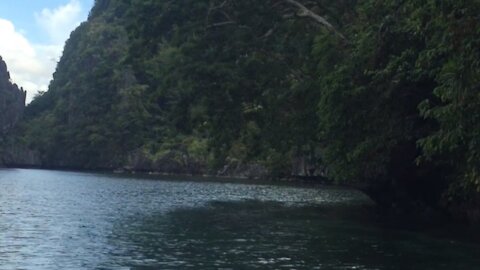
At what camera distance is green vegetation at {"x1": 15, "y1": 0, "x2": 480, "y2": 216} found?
19.2m

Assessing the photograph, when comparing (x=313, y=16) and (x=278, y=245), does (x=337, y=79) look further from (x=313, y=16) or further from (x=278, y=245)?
(x=313, y=16)

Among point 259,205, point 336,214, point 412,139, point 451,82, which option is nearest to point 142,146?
point 259,205

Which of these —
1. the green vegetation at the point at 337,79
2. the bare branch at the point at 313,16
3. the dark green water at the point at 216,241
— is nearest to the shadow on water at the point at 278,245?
the dark green water at the point at 216,241

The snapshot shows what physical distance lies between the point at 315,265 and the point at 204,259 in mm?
4321

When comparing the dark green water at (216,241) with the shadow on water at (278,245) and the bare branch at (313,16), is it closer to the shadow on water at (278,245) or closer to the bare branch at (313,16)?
the shadow on water at (278,245)

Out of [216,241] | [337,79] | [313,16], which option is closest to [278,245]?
[216,241]

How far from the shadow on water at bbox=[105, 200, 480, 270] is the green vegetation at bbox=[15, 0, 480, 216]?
3149 mm

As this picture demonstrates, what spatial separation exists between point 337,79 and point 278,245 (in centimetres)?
849

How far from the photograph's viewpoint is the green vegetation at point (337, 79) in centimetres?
1920

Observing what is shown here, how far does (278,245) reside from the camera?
89.1ft

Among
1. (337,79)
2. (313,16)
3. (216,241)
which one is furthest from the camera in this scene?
(313,16)

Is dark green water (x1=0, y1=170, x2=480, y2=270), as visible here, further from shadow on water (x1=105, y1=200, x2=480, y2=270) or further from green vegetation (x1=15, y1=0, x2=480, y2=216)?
green vegetation (x1=15, y1=0, x2=480, y2=216)

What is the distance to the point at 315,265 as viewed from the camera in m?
22.2

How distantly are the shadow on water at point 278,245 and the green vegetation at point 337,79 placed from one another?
10.3ft
